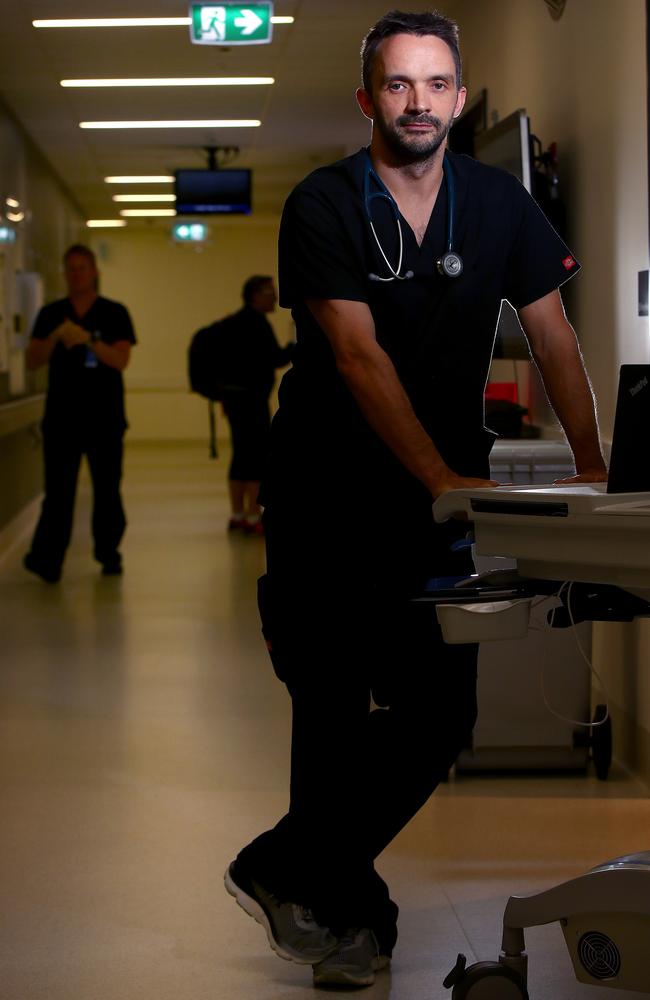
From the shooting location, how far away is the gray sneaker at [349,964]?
257 cm

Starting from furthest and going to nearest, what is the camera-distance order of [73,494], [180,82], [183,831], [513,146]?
1. [180,82]
2. [73,494]
3. [513,146]
4. [183,831]

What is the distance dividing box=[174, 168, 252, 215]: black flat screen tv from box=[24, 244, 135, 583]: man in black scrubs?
4844 mm

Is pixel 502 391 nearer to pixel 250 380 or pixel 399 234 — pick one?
pixel 399 234

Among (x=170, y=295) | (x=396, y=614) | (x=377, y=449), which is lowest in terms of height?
(x=396, y=614)

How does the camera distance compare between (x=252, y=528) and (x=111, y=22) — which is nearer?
(x=111, y=22)

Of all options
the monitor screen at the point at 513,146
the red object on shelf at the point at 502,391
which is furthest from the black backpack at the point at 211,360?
the monitor screen at the point at 513,146

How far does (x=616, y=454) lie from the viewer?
198 centimetres

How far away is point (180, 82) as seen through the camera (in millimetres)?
9070

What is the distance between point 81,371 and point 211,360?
2.13m

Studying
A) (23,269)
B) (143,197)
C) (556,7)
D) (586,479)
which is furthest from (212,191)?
(586,479)

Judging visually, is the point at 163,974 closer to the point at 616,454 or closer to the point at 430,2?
the point at 616,454

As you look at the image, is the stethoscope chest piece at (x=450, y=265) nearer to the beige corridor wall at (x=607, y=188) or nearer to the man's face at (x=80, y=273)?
the beige corridor wall at (x=607, y=188)

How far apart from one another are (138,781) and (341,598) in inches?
62.9

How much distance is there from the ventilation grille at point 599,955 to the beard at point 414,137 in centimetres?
127
